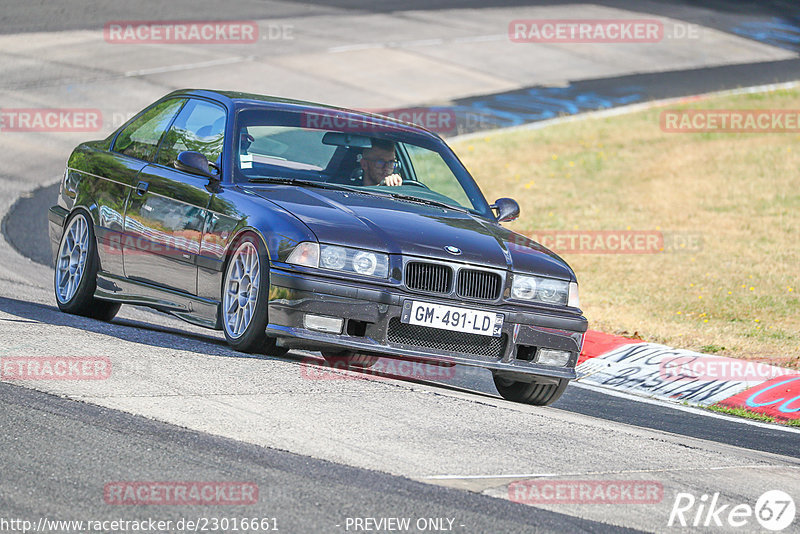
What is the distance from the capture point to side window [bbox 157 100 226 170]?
8336 mm

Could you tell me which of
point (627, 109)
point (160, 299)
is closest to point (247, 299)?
point (160, 299)

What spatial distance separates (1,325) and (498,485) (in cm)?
388

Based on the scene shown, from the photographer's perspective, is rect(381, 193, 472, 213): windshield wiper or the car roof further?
the car roof

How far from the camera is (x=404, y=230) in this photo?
7.37 m

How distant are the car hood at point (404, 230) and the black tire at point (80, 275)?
169cm

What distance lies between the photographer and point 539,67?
2906 cm

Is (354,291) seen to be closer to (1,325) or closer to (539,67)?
(1,325)

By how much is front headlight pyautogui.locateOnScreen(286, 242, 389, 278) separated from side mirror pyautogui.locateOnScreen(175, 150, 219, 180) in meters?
1.16

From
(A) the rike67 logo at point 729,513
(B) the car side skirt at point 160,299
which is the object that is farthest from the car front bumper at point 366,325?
(A) the rike67 logo at point 729,513

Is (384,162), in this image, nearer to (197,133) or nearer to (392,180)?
(392,180)

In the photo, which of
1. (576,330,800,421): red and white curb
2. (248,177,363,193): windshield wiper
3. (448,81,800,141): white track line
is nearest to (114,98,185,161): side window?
(248,177,363,193): windshield wiper

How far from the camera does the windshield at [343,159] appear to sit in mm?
8180

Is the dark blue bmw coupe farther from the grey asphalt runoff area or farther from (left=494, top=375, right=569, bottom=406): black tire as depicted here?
the grey asphalt runoff area

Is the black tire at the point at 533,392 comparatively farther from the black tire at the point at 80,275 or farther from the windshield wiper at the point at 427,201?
the black tire at the point at 80,275
